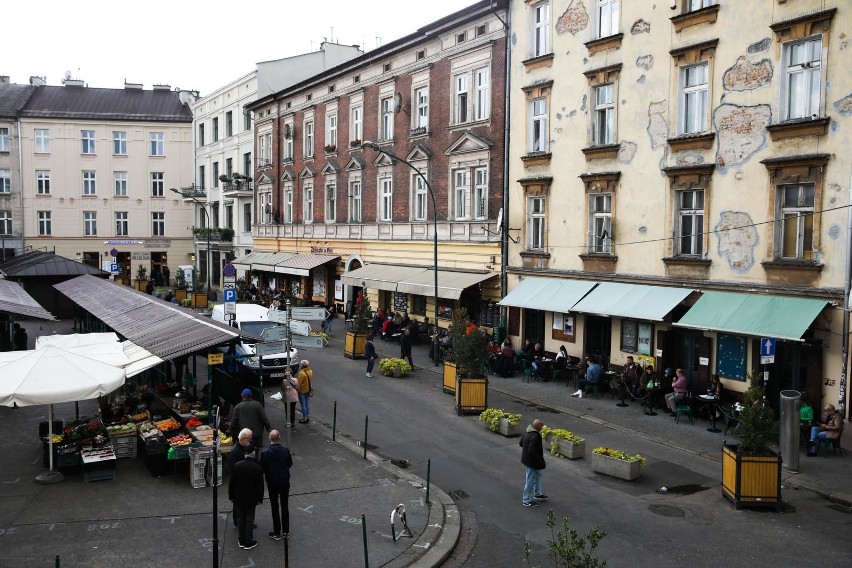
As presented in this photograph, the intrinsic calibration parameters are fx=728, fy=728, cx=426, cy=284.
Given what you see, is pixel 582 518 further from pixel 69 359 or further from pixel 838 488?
pixel 69 359

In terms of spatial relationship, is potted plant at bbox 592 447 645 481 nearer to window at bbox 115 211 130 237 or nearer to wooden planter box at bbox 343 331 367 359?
wooden planter box at bbox 343 331 367 359

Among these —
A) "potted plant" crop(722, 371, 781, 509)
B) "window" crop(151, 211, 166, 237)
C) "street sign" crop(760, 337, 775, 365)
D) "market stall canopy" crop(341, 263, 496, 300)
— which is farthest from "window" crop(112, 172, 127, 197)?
"potted plant" crop(722, 371, 781, 509)

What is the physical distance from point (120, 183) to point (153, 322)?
47738mm

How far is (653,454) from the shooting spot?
54.3ft

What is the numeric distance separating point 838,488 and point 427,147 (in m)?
22.3

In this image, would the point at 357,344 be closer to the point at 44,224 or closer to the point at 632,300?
the point at 632,300

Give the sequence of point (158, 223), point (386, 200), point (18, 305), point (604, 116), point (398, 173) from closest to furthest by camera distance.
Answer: point (18, 305) < point (604, 116) < point (398, 173) < point (386, 200) < point (158, 223)

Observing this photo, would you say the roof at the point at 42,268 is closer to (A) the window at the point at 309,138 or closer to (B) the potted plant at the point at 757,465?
(A) the window at the point at 309,138

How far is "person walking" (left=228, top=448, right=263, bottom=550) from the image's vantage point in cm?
1060

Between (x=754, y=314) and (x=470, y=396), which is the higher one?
(x=754, y=314)

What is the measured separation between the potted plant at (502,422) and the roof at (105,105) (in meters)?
53.6

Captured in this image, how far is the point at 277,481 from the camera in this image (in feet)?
35.8

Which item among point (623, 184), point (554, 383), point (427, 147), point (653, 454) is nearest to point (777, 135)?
point (623, 184)

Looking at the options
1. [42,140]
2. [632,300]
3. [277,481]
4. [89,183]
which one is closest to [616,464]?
[277,481]
